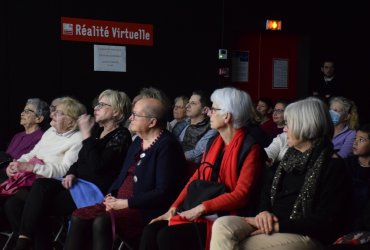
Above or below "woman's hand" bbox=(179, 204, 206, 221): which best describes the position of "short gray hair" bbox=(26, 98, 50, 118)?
above

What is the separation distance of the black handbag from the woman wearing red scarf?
0.03 metres

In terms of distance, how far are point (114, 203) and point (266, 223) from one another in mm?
1221

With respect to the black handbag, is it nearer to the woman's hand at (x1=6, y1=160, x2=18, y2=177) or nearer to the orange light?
the woman's hand at (x1=6, y1=160, x2=18, y2=177)

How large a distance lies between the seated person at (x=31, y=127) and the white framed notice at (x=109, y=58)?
1.82m

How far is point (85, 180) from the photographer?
459cm

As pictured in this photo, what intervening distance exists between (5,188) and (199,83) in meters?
4.09

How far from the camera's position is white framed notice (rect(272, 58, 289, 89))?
924 centimetres

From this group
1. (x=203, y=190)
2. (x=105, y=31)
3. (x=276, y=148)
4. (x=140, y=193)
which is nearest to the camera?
(x=203, y=190)

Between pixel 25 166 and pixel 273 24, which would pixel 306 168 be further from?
pixel 273 24

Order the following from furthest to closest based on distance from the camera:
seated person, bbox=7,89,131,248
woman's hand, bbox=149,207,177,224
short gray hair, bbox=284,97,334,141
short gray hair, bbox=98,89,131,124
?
short gray hair, bbox=98,89,131,124 → seated person, bbox=7,89,131,248 → woman's hand, bbox=149,207,177,224 → short gray hair, bbox=284,97,334,141

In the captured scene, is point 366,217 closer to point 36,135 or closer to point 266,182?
point 266,182

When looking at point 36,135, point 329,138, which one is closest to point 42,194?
point 36,135

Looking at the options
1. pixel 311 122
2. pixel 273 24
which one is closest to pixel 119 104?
pixel 311 122

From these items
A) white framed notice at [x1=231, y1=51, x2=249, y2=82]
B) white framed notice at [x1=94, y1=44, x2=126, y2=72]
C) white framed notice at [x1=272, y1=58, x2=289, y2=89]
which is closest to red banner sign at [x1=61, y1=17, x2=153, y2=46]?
white framed notice at [x1=94, y1=44, x2=126, y2=72]
